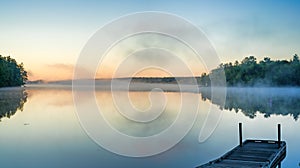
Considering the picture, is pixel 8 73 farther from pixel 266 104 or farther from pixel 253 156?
pixel 253 156

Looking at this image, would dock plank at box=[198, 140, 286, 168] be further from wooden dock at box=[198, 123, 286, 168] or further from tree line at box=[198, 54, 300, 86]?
→ tree line at box=[198, 54, 300, 86]

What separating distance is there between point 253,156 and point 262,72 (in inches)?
2122

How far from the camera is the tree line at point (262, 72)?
53906 millimetres

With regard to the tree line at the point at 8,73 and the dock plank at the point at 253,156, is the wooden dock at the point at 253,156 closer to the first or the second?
the dock plank at the point at 253,156

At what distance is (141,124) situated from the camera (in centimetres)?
1695

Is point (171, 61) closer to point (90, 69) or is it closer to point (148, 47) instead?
point (148, 47)

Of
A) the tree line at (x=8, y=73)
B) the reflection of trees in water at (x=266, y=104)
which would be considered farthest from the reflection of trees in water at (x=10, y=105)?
the tree line at (x=8, y=73)

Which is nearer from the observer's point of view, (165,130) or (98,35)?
(98,35)

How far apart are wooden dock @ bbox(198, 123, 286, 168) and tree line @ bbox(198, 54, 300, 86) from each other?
39.0 m

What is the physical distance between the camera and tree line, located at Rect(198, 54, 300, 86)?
53906 mm

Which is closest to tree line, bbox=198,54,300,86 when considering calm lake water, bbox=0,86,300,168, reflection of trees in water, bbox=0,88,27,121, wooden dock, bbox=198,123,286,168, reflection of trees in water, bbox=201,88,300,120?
reflection of trees in water, bbox=201,88,300,120

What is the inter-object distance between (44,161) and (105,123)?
6898 mm

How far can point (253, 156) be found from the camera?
9.55 metres

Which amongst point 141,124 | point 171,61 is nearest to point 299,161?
point 171,61
